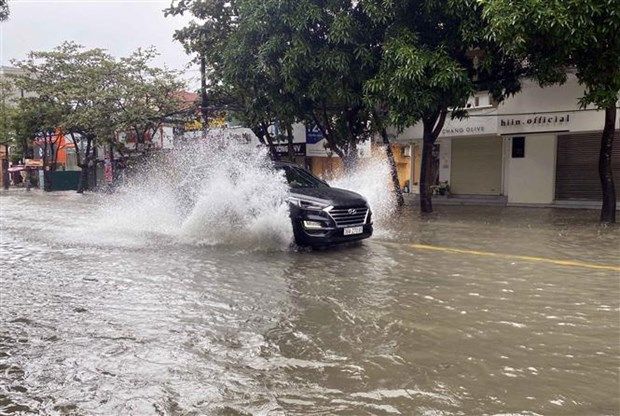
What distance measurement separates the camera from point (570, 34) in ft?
34.8

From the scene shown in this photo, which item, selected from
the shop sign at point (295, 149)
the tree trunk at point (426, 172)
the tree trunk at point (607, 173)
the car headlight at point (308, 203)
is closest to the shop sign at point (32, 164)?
the shop sign at point (295, 149)

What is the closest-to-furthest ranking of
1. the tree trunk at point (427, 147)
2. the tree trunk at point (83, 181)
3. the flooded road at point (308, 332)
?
the flooded road at point (308, 332), the tree trunk at point (427, 147), the tree trunk at point (83, 181)

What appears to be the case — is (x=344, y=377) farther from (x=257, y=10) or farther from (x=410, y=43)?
(x=257, y=10)

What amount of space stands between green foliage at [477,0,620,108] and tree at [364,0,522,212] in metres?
1.20

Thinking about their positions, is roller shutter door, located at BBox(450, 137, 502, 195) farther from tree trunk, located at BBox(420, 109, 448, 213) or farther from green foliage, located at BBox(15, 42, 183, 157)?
green foliage, located at BBox(15, 42, 183, 157)

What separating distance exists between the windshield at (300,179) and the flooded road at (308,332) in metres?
1.38

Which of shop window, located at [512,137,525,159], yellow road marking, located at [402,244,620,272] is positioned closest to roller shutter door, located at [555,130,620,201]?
shop window, located at [512,137,525,159]

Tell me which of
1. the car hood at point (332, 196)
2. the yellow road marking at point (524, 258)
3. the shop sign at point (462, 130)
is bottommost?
the yellow road marking at point (524, 258)

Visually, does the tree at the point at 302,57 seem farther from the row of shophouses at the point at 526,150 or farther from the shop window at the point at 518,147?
the shop window at the point at 518,147

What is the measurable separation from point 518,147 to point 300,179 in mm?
12430

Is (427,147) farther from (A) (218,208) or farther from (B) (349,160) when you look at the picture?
(A) (218,208)

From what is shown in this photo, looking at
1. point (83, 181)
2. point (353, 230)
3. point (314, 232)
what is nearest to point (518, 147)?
point (353, 230)

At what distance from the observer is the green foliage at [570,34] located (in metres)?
10.4

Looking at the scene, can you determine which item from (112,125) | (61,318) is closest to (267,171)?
(61,318)
